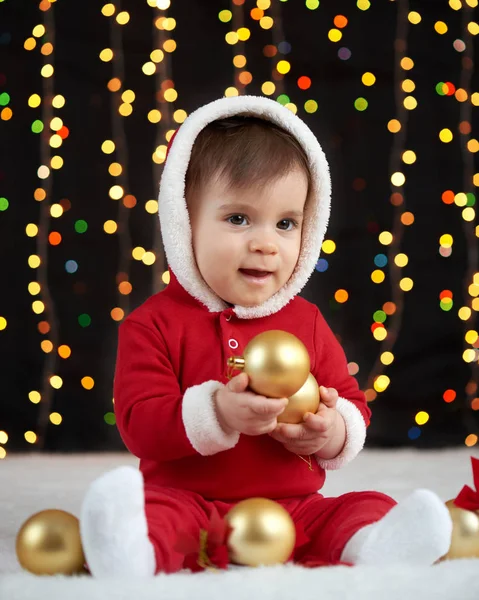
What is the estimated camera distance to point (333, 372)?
1100 mm

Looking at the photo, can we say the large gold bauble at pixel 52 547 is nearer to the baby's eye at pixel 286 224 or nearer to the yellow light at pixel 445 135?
the baby's eye at pixel 286 224

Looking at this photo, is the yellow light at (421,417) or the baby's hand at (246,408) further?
the yellow light at (421,417)

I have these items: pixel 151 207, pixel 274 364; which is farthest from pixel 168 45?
pixel 274 364

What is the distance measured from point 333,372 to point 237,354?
151 millimetres

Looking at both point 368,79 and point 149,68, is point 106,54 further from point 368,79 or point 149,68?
point 368,79

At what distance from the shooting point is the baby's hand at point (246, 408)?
85 centimetres

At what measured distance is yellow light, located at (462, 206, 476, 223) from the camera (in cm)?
205

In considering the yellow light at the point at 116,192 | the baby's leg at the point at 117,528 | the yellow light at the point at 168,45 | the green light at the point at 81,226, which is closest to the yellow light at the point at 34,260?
the green light at the point at 81,226

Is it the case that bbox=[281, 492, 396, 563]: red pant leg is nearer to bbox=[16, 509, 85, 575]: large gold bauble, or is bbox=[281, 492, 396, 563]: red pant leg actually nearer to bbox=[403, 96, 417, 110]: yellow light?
bbox=[16, 509, 85, 575]: large gold bauble

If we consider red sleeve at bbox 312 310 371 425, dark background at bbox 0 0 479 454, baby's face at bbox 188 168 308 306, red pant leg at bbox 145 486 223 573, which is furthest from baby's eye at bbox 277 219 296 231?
dark background at bbox 0 0 479 454

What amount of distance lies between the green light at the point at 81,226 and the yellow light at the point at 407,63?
2.83 ft

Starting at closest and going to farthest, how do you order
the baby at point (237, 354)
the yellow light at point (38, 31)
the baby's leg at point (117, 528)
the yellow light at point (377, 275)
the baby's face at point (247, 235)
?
the baby's leg at point (117, 528)
the baby at point (237, 354)
the baby's face at point (247, 235)
the yellow light at point (38, 31)
the yellow light at point (377, 275)

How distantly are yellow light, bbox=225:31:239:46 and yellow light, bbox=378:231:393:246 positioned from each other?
58cm

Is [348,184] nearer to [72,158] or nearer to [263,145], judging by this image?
[72,158]
